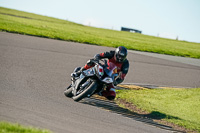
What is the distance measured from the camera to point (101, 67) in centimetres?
865

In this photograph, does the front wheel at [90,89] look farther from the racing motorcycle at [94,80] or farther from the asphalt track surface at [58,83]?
the asphalt track surface at [58,83]

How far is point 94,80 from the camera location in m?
8.58

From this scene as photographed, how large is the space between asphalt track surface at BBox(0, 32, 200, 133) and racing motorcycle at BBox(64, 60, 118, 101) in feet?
1.04

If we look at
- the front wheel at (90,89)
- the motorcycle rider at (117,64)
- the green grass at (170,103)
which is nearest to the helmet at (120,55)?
the motorcycle rider at (117,64)

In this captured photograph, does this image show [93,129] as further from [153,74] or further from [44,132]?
[153,74]

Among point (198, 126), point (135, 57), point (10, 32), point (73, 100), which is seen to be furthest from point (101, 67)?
point (10, 32)

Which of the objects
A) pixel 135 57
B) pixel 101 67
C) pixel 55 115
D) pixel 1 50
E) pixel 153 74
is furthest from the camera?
pixel 135 57

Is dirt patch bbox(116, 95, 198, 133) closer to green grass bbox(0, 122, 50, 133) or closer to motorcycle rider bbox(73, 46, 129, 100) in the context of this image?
motorcycle rider bbox(73, 46, 129, 100)

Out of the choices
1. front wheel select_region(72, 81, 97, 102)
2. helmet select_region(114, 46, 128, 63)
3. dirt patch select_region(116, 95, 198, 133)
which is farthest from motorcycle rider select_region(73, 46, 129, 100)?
dirt patch select_region(116, 95, 198, 133)

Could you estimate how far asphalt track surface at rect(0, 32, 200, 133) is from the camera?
659cm

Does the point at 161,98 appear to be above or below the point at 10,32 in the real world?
below

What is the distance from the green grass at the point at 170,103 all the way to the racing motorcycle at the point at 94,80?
1.64 m

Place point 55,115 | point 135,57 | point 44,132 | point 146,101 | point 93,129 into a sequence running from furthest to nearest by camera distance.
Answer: point 135,57 → point 146,101 → point 55,115 → point 93,129 → point 44,132

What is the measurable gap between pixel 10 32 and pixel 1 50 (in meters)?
6.09
